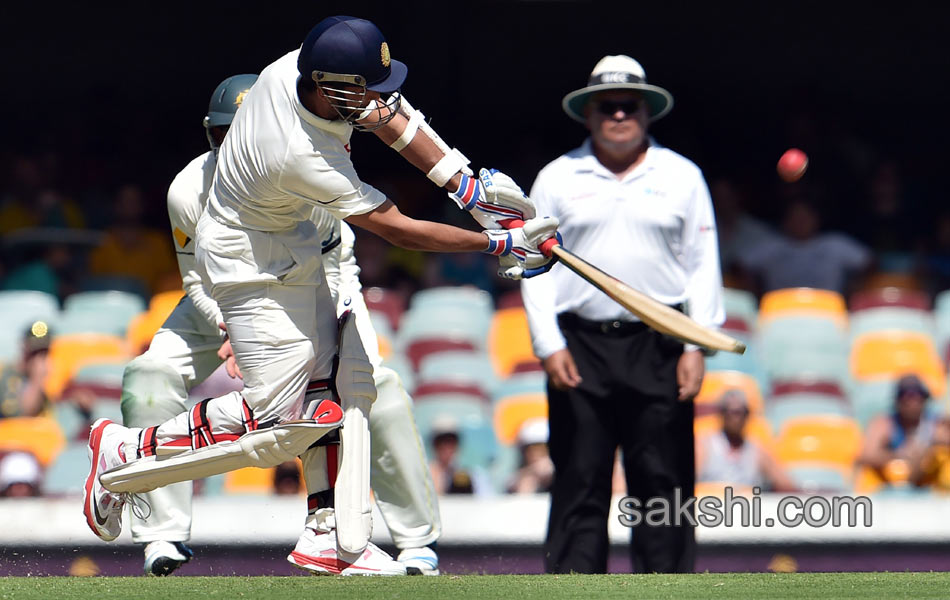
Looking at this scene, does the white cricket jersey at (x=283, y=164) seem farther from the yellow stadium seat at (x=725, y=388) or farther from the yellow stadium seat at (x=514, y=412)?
the yellow stadium seat at (x=725, y=388)

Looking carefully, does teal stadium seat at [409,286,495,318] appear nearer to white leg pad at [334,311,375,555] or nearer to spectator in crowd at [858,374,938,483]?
spectator in crowd at [858,374,938,483]

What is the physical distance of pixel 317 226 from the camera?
15.7 ft

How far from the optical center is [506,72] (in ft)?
Result: 35.1

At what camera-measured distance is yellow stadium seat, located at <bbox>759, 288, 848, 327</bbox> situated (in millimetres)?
8898

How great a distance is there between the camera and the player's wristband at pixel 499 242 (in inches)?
175

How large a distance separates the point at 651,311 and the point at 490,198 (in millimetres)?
667

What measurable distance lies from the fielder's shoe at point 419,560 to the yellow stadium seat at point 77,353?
4.02 m

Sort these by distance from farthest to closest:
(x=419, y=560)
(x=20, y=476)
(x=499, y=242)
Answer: (x=20, y=476)
(x=419, y=560)
(x=499, y=242)

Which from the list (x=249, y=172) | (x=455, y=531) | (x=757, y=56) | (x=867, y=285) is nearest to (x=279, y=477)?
(x=455, y=531)

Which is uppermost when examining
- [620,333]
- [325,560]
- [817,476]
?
[817,476]

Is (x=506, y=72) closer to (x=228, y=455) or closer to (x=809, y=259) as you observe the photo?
(x=809, y=259)

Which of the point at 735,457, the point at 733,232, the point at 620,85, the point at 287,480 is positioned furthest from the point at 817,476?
the point at 620,85

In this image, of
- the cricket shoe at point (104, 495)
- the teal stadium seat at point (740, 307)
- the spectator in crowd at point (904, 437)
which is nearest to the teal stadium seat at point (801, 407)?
the spectator in crowd at point (904, 437)

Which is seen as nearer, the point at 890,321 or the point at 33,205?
the point at 890,321
